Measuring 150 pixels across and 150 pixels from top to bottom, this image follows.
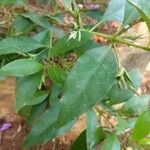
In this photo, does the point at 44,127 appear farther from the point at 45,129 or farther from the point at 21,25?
the point at 21,25

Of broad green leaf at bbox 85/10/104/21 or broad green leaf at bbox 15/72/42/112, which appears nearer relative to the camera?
broad green leaf at bbox 15/72/42/112

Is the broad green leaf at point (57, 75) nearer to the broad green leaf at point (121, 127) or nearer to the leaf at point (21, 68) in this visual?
the leaf at point (21, 68)

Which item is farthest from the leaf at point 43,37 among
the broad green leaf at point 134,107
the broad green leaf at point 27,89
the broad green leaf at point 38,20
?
the broad green leaf at point 134,107

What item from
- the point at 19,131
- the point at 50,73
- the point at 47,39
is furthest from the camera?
the point at 19,131

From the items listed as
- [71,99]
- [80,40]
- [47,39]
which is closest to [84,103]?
[71,99]

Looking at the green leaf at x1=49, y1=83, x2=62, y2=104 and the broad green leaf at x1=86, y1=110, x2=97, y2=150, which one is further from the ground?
the green leaf at x1=49, y1=83, x2=62, y2=104

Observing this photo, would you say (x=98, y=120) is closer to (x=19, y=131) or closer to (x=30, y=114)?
(x=30, y=114)

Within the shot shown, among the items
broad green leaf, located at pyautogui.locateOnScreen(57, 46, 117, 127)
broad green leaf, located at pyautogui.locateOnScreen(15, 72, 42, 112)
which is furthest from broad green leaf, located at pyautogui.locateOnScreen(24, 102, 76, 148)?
broad green leaf, located at pyautogui.locateOnScreen(57, 46, 117, 127)

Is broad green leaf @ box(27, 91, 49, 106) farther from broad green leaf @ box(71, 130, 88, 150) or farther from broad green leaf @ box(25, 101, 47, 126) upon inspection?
broad green leaf @ box(71, 130, 88, 150)
